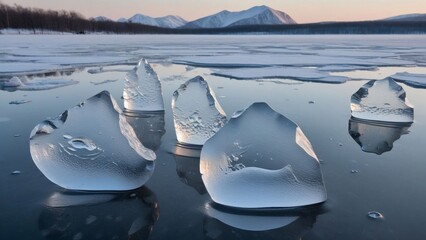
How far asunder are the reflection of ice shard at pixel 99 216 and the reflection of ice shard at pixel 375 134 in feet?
6.59

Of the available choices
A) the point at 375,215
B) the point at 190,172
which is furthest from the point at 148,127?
the point at 375,215

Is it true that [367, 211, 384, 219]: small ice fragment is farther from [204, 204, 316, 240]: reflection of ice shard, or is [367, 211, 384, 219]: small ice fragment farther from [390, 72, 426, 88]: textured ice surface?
[390, 72, 426, 88]: textured ice surface

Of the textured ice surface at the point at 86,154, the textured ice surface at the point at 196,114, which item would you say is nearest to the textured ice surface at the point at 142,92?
the textured ice surface at the point at 196,114

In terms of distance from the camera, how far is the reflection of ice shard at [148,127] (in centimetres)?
323

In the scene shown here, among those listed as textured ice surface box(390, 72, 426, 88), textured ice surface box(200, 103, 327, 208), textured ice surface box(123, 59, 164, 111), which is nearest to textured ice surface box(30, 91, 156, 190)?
textured ice surface box(200, 103, 327, 208)

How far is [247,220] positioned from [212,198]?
29cm

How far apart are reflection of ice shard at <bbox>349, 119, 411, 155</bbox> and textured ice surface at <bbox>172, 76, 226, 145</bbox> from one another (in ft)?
4.38

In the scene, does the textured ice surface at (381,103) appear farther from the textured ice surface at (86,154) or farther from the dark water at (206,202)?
the textured ice surface at (86,154)

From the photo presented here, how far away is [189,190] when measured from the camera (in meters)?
2.24

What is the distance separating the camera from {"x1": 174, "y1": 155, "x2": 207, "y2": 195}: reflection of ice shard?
2.30 meters

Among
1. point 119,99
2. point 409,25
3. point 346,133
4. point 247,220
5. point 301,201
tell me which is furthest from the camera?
point 409,25

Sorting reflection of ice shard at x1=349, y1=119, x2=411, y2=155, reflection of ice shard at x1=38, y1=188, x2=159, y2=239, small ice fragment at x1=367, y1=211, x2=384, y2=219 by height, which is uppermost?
reflection of ice shard at x1=349, y1=119, x2=411, y2=155

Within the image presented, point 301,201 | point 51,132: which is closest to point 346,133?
point 301,201

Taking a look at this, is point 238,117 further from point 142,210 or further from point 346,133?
point 346,133
